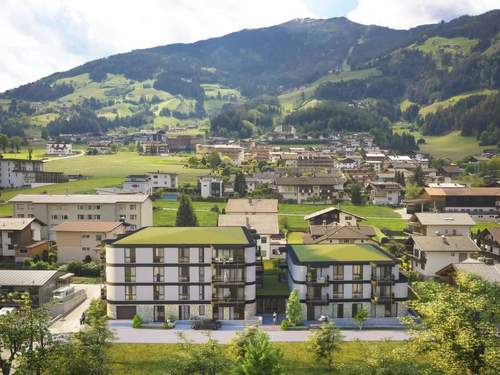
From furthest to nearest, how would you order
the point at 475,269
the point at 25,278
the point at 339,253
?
the point at 475,269 < the point at 25,278 < the point at 339,253

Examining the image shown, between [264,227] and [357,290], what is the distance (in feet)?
62.0

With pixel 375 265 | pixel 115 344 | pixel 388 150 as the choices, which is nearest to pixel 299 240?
pixel 375 265

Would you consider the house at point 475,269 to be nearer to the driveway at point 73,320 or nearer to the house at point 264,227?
the house at point 264,227

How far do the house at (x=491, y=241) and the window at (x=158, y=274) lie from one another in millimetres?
31143

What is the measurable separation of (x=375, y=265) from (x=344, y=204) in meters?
53.4

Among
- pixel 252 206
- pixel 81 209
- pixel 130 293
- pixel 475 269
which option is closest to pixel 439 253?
pixel 475 269

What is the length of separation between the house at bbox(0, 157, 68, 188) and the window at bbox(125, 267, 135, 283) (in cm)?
6915

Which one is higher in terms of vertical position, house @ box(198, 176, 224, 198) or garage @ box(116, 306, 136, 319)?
house @ box(198, 176, 224, 198)

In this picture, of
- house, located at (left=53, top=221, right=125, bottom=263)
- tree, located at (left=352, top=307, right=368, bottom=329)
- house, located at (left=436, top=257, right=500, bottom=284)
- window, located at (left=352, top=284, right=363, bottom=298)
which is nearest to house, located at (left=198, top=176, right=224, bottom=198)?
house, located at (left=53, top=221, right=125, bottom=263)

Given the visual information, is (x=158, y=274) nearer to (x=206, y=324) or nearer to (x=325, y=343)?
(x=206, y=324)

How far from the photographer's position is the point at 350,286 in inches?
1412

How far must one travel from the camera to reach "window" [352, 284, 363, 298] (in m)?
35.9

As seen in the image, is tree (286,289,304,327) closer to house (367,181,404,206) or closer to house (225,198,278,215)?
house (225,198,278,215)

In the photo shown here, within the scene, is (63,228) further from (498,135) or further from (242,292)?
(498,135)
